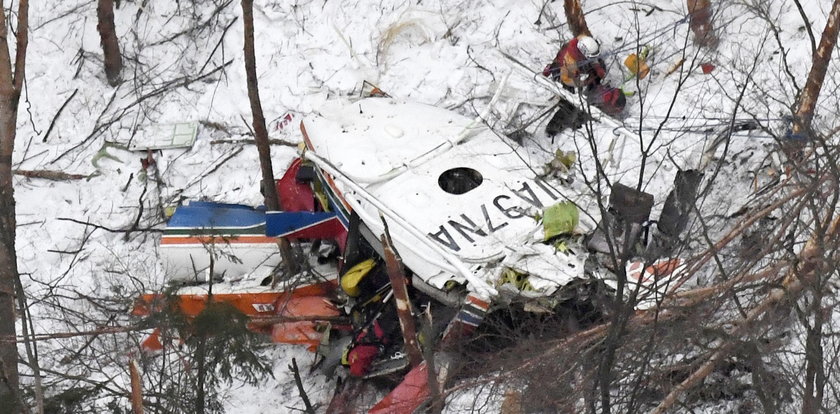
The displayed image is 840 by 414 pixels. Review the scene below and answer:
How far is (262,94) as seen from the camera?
13336 mm

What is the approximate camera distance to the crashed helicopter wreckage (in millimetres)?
9320

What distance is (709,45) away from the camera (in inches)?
462

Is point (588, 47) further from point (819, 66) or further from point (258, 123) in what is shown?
point (258, 123)

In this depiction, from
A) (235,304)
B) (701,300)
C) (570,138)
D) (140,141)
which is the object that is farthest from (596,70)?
(140,141)

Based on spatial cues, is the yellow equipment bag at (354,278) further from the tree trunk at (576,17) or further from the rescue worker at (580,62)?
the tree trunk at (576,17)

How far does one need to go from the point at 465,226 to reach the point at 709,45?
11.9 ft

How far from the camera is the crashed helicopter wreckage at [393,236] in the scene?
932 centimetres

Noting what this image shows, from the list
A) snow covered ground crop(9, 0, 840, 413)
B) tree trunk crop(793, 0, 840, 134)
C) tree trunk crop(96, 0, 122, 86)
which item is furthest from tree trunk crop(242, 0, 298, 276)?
tree trunk crop(793, 0, 840, 134)

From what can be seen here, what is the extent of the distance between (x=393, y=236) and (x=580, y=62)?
2904 millimetres

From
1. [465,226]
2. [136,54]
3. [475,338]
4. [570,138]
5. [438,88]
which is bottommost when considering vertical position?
[475,338]

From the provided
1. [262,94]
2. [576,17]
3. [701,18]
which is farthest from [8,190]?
[701,18]

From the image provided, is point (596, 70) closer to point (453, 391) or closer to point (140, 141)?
point (453, 391)

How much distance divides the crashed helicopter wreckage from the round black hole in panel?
1 centimetres

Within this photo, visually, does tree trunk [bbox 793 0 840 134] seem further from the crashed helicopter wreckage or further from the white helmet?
the white helmet
